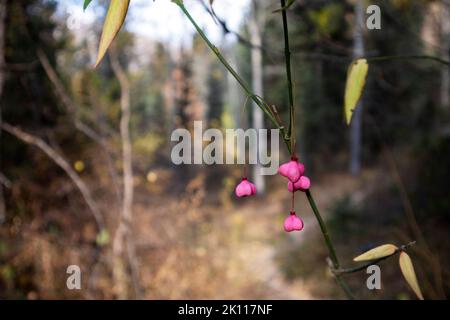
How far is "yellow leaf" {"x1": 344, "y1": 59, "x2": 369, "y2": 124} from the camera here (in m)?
0.95

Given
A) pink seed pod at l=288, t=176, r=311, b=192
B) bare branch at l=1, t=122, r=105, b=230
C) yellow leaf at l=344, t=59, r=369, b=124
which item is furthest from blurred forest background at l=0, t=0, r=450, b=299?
pink seed pod at l=288, t=176, r=311, b=192

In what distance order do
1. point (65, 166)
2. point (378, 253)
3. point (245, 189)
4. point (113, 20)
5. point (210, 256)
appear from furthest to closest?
point (210, 256)
point (65, 166)
point (245, 189)
point (378, 253)
point (113, 20)

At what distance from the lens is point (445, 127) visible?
1538 cm

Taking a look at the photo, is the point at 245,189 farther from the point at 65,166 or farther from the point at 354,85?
the point at 65,166

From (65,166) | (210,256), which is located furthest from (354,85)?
(210,256)

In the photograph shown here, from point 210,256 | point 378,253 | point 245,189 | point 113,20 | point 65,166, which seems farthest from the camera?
point 210,256

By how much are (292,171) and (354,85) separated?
0.32 meters

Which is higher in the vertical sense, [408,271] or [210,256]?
[210,256]

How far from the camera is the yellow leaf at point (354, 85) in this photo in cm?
95

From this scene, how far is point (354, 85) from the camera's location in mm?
965

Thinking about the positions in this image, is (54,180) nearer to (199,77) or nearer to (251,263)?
(251,263)

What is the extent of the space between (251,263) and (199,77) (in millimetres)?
23426

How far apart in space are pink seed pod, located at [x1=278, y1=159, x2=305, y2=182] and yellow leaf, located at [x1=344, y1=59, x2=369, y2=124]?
214mm
